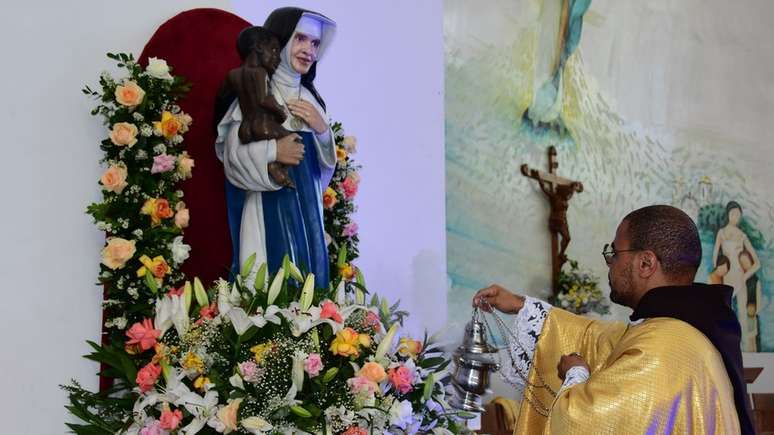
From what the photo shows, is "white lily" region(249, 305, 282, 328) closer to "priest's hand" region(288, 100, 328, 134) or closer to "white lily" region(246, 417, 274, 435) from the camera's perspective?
"white lily" region(246, 417, 274, 435)

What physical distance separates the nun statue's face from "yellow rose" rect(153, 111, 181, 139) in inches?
19.2

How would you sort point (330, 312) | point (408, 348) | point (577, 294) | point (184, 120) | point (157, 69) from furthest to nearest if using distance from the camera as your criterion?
point (577, 294)
point (184, 120)
point (157, 69)
point (408, 348)
point (330, 312)

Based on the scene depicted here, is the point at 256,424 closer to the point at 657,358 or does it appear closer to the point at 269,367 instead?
the point at 269,367

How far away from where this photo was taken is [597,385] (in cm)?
301

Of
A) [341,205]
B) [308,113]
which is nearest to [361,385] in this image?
[308,113]

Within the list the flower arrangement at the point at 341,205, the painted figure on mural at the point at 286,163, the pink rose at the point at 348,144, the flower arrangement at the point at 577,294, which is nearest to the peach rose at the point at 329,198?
the flower arrangement at the point at 341,205

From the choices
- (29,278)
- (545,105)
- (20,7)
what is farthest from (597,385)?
(545,105)

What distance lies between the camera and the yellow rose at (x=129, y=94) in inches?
125

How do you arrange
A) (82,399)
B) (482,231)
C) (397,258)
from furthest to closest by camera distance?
1. (482,231)
2. (397,258)
3. (82,399)

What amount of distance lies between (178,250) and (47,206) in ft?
1.56

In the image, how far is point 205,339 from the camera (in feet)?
8.39

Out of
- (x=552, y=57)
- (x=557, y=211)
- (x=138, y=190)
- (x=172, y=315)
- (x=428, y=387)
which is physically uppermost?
(x=552, y=57)

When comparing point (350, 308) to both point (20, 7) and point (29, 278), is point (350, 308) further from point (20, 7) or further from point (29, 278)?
point (20, 7)

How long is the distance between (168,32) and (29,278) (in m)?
1.09
